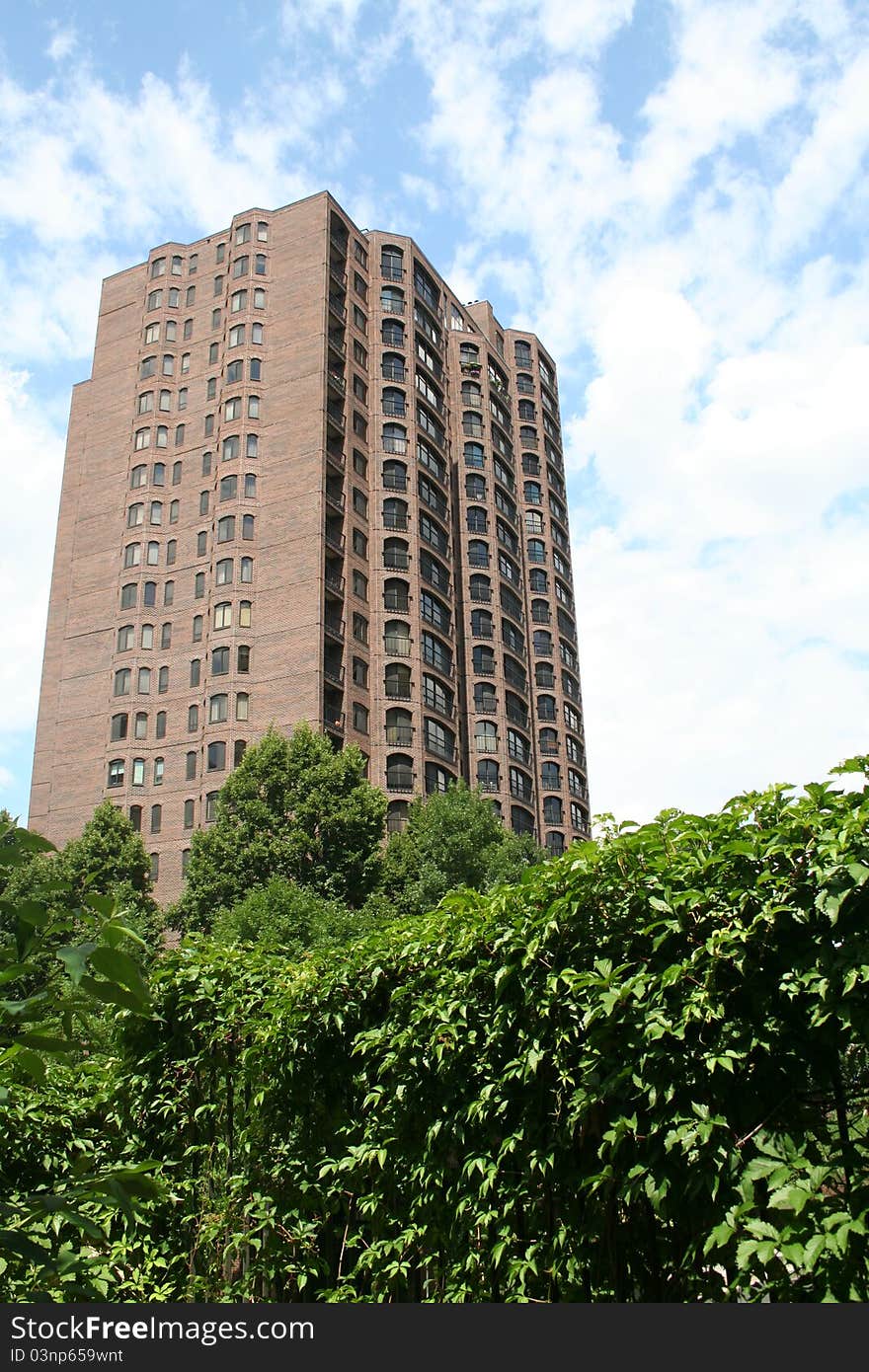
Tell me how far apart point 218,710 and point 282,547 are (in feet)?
28.1

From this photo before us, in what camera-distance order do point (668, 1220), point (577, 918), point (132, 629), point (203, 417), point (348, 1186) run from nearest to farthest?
point (668, 1220), point (577, 918), point (348, 1186), point (132, 629), point (203, 417)

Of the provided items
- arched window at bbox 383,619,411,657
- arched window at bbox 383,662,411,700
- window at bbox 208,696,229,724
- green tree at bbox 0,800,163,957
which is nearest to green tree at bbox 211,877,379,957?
green tree at bbox 0,800,163,957

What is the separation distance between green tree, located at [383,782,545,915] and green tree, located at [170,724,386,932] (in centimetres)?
148

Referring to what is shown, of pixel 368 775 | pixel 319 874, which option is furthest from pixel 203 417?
pixel 319 874

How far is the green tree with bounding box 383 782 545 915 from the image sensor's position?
3919cm

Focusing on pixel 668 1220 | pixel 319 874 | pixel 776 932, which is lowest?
pixel 668 1220

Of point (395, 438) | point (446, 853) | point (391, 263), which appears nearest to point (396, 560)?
point (395, 438)

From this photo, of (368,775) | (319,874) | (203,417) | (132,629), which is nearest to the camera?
(319,874)

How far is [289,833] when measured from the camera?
129 feet

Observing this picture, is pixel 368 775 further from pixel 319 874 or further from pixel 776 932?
pixel 776 932

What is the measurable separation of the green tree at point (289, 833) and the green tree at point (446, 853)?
1480 millimetres

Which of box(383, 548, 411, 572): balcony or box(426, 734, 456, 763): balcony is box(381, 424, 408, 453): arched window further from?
→ box(426, 734, 456, 763): balcony

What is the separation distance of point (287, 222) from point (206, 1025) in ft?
196

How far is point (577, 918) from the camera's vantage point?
556 centimetres
